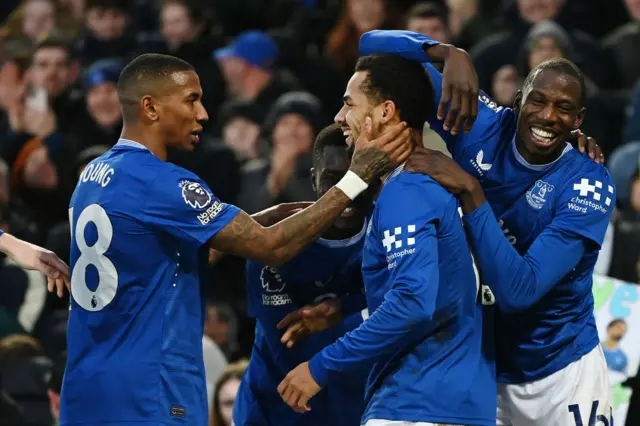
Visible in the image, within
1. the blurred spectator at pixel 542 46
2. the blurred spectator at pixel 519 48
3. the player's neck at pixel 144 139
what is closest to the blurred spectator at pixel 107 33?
the blurred spectator at pixel 519 48

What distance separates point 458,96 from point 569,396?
123 cm

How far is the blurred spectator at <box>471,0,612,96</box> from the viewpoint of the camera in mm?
9180

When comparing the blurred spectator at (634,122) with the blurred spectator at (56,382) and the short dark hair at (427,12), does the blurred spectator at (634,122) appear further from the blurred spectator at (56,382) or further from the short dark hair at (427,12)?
the blurred spectator at (56,382)

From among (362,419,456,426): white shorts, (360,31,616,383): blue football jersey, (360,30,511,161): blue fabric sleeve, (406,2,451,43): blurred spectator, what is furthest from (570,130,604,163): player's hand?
(406,2,451,43): blurred spectator

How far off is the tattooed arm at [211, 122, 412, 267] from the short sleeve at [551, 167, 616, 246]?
0.64 metres

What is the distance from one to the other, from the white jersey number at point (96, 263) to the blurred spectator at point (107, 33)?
23.7 ft

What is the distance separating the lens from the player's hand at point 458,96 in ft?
14.8

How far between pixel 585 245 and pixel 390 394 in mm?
962

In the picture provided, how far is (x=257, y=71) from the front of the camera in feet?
32.6

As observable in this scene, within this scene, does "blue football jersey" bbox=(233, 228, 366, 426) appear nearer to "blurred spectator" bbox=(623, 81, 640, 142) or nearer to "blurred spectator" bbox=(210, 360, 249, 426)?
"blurred spectator" bbox=(210, 360, 249, 426)

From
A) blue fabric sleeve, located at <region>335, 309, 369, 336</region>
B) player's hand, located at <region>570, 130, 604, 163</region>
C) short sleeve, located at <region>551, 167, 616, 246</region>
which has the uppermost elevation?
player's hand, located at <region>570, 130, 604, 163</region>

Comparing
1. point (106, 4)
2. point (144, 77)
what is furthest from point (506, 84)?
point (144, 77)

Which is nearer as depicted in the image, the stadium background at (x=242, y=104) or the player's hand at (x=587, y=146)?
the player's hand at (x=587, y=146)

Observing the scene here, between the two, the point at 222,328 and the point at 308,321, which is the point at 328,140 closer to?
the point at 308,321
